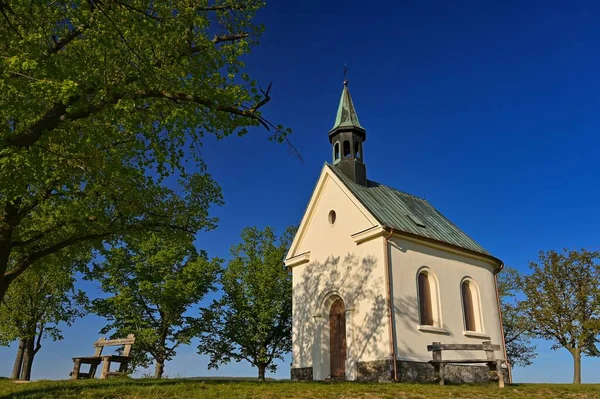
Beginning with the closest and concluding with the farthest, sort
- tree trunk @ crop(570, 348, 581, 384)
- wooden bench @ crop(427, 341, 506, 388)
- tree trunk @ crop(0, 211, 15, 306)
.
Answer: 1. tree trunk @ crop(0, 211, 15, 306)
2. wooden bench @ crop(427, 341, 506, 388)
3. tree trunk @ crop(570, 348, 581, 384)

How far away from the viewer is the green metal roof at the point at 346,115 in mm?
22172

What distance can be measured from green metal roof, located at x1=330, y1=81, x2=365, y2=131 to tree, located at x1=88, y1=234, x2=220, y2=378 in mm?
12286

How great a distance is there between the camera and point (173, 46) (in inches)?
401

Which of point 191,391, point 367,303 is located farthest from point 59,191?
point 367,303

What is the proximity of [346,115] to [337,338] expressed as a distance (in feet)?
34.4

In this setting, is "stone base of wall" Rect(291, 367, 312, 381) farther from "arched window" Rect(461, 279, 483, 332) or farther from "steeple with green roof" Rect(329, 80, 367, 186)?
"steeple with green roof" Rect(329, 80, 367, 186)

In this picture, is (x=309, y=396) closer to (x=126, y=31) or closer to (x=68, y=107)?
(x=68, y=107)

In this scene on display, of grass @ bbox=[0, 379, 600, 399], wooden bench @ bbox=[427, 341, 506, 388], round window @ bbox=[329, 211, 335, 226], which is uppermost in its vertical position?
round window @ bbox=[329, 211, 335, 226]

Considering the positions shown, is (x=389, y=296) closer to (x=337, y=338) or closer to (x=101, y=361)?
(x=337, y=338)

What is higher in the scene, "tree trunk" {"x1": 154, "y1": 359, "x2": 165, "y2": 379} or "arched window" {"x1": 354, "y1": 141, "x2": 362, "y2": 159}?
"arched window" {"x1": 354, "y1": 141, "x2": 362, "y2": 159}

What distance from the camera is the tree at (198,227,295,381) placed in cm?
2948

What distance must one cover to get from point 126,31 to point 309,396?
819cm

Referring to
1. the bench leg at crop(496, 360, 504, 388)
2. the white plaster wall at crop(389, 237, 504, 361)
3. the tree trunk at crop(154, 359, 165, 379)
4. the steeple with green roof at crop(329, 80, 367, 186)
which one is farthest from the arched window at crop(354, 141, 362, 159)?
the tree trunk at crop(154, 359, 165, 379)

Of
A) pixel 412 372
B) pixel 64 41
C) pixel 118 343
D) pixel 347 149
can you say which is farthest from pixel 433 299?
pixel 64 41
